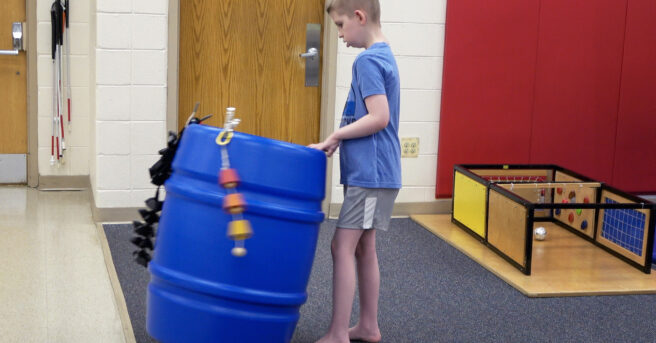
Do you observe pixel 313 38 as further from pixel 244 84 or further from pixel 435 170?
pixel 435 170

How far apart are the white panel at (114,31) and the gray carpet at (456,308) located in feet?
3.41

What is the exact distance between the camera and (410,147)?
479cm

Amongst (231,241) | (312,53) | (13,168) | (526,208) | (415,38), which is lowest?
(13,168)

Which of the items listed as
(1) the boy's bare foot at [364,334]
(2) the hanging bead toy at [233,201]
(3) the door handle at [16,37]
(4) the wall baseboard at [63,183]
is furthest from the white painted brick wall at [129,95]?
(2) the hanging bead toy at [233,201]

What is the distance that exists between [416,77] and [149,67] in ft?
4.83

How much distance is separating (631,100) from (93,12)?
10.4 ft

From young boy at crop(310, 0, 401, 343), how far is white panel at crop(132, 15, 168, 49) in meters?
1.95

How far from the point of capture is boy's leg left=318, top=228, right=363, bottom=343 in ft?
8.77

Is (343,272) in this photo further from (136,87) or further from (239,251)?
(136,87)

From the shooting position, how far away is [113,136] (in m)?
4.39

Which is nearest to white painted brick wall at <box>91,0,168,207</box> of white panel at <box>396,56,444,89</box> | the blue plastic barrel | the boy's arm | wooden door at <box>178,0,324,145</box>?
wooden door at <box>178,0,324,145</box>

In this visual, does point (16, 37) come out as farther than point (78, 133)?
No

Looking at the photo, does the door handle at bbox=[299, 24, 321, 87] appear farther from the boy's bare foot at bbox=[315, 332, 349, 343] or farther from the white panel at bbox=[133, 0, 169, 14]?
the boy's bare foot at bbox=[315, 332, 349, 343]

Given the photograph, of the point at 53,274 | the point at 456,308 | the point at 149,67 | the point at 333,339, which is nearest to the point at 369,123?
the point at 333,339
